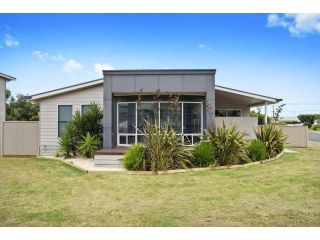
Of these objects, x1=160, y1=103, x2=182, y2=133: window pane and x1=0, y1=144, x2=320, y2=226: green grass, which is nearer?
x1=0, y1=144, x2=320, y2=226: green grass

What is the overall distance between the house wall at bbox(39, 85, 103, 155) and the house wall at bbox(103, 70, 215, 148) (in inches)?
126

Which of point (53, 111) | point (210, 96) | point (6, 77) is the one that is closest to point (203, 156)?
point (210, 96)

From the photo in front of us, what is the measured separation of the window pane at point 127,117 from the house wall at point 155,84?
96 cm

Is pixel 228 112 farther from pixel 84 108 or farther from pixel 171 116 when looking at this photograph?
pixel 84 108

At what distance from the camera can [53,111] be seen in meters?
14.6

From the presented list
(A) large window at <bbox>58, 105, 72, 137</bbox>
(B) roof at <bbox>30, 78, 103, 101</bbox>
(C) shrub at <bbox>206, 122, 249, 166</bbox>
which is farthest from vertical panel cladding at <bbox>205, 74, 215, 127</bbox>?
(A) large window at <bbox>58, 105, 72, 137</bbox>

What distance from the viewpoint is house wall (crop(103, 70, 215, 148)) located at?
11.4 meters

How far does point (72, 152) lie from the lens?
13461 mm

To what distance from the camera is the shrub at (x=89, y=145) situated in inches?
491

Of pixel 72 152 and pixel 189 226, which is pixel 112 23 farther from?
pixel 189 226

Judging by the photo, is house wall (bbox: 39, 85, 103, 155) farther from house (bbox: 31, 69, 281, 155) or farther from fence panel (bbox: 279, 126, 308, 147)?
fence panel (bbox: 279, 126, 308, 147)
